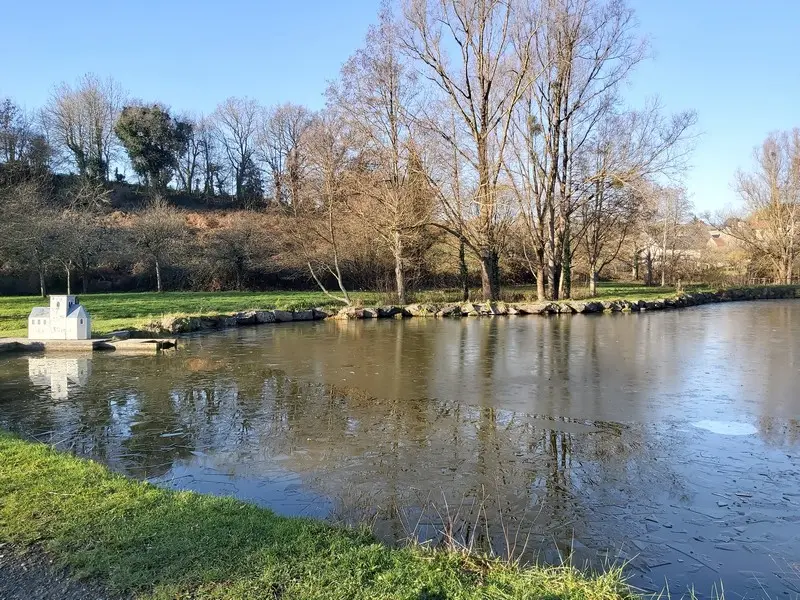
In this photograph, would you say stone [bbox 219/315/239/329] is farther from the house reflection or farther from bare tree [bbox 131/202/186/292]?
bare tree [bbox 131/202/186/292]

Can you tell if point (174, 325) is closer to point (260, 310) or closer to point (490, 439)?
point (260, 310)

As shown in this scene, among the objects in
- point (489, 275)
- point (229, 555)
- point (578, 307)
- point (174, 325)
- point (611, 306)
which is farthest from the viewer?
point (489, 275)

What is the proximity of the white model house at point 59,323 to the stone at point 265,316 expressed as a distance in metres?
5.59

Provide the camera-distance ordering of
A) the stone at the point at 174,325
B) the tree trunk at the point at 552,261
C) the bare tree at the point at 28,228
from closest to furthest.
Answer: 1. the stone at the point at 174,325
2. the bare tree at the point at 28,228
3. the tree trunk at the point at 552,261

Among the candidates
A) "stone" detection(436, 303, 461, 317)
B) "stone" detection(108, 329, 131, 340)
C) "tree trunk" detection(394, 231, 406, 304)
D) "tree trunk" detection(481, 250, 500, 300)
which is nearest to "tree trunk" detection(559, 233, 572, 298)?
"tree trunk" detection(481, 250, 500, 300)

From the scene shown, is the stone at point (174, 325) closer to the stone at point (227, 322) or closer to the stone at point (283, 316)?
the stone at point (227, 322)

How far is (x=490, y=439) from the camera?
5.88 metres

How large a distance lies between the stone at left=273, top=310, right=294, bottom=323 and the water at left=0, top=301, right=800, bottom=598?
6153 millimetres

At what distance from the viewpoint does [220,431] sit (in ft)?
20.7

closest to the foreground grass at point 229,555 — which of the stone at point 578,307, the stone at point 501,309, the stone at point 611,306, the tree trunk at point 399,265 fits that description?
the stone at point 501,309

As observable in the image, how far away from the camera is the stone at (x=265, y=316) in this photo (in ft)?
58.6

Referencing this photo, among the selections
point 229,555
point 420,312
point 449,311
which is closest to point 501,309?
point 449,311

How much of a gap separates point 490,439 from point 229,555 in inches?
133

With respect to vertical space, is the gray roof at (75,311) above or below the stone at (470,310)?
above
